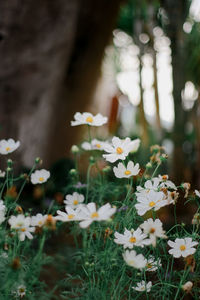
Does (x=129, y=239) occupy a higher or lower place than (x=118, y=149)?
lower

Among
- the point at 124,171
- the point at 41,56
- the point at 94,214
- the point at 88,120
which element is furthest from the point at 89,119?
the point at 41,56

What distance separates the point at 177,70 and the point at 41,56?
0.78m

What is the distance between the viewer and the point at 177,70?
2061mm

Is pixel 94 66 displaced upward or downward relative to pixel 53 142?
upward

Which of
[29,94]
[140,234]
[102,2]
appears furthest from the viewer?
[102,2]

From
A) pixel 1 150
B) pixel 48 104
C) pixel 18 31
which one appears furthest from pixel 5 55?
pixel 1 150

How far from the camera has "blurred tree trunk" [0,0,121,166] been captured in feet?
5.30

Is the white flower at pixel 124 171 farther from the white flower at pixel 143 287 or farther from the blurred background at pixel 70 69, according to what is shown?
the blurred background at pixel 70 69

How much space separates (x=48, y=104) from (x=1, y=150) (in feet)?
4.10

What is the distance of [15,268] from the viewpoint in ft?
1.54

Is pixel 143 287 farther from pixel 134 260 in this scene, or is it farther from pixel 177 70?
pixel 177 70

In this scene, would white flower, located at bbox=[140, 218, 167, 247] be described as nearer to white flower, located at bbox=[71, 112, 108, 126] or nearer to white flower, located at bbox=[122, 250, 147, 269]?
white flower, located at bbox=[122, 250, 147, 269]

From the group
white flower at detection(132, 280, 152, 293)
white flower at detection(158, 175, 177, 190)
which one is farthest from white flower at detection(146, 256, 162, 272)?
white flower at detection(158, 175, 177, 190)

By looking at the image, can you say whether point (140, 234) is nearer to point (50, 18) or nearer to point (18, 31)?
point (18, 31)
